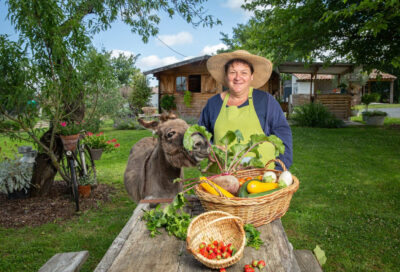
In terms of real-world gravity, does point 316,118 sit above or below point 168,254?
above

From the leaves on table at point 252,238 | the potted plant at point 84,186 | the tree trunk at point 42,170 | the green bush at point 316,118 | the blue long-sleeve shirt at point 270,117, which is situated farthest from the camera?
the green bush at point 316,118

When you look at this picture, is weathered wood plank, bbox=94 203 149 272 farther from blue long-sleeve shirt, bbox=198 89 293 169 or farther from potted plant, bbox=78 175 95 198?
potted plant, bbox=78 175 95 198

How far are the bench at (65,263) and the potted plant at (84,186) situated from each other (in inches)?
138

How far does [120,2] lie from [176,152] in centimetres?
541

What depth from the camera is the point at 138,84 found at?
22.9 metres

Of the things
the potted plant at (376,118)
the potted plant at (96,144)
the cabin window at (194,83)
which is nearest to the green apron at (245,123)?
the potted plant at (96,144)

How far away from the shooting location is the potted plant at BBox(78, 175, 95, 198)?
5.84m

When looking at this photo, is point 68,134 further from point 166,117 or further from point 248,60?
point 248,60

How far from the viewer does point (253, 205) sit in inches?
64.2

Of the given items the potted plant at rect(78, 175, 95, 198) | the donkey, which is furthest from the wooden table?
the potted plant at rect(78, 175, 95, 198)

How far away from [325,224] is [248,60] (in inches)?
124

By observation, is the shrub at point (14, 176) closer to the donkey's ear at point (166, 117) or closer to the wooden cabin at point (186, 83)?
the donkey's ear at point (166, 117)

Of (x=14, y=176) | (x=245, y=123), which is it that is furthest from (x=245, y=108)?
(x=14, y=176)

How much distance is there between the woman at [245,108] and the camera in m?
2.79
